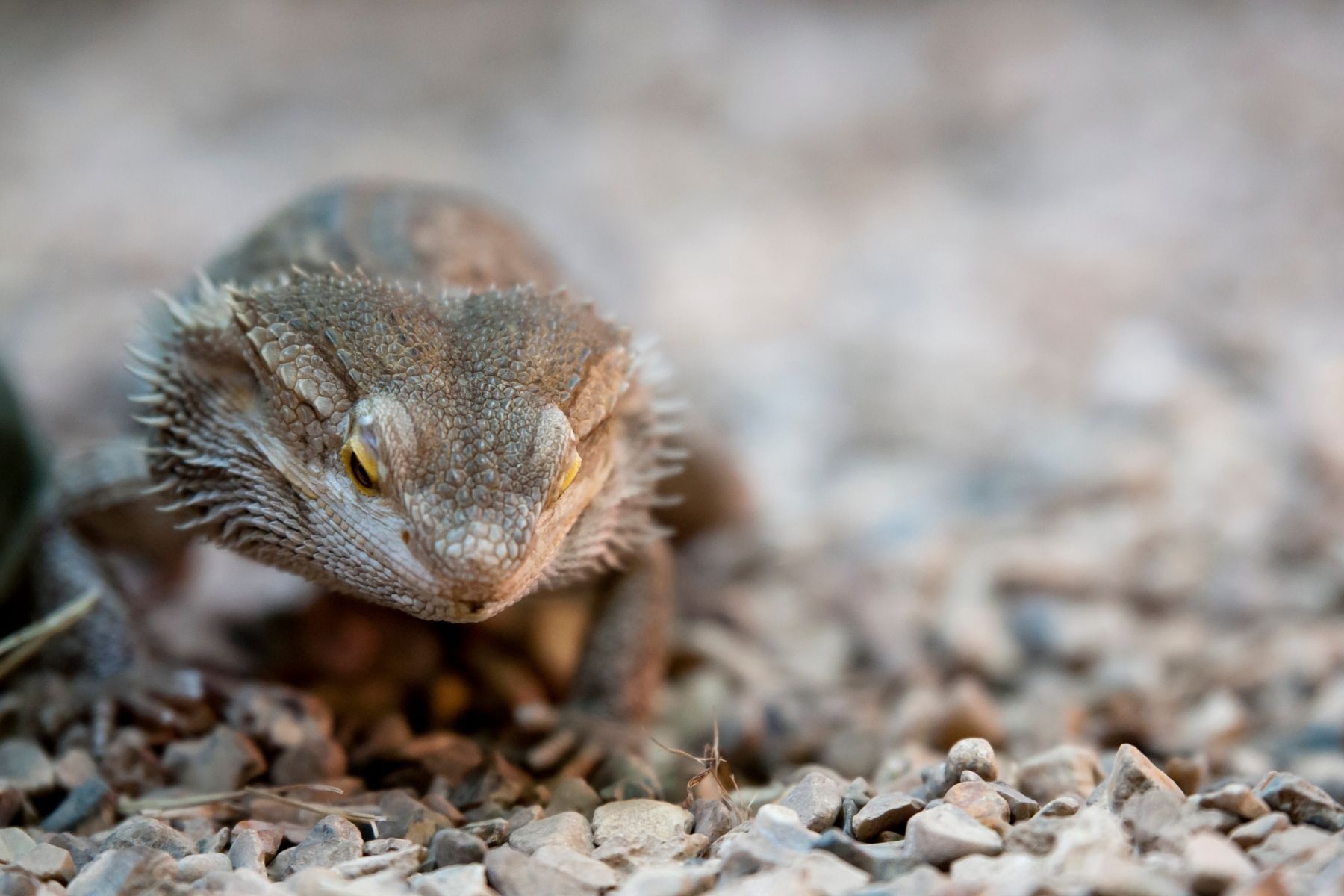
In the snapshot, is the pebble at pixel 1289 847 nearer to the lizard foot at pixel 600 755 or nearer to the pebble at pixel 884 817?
the pebble at pixel 884 817

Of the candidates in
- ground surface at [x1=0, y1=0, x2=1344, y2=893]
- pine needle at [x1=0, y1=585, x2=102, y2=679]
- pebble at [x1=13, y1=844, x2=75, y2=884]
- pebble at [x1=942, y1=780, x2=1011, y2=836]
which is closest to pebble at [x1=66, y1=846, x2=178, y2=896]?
ground surface at [x1=0, y1=0, x2=1344, y2=893]

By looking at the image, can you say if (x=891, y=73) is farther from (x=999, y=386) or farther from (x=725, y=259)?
(x=999, y=386)

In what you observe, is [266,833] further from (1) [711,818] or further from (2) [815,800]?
(2) [815,800]

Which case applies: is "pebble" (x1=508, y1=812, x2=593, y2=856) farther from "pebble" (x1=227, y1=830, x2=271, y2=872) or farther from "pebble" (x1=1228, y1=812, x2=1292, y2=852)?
"pebble" (x1=1228, y1=812, x2=1292, y2=852)

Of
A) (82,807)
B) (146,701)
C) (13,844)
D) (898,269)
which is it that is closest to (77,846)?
(13,844)

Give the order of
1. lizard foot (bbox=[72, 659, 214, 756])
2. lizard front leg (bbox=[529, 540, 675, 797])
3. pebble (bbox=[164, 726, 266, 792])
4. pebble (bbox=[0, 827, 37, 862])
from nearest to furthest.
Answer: pebble (bbox=[0, 827, 37, 862]), pebble (bbox=[164, 726, 266, 792]), lizard foot (bbox=[72, 659, 214, 756]), lizard front leg (bbox=[529, 540, 675, 797])

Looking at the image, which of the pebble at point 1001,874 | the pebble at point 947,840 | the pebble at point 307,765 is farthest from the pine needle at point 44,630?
the pebble at point 1001,874

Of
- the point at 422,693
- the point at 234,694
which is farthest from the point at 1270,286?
the point at 234,694
